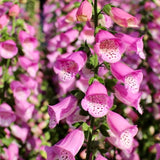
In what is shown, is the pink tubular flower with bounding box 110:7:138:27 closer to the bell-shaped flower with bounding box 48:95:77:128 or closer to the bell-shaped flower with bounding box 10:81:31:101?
the bell-shaped flower with bounding box 48:95:77:128

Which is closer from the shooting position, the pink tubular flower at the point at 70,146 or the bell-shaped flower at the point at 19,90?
the pink tubular flower at the point at 70,146

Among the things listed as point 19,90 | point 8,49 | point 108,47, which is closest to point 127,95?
point 108,47

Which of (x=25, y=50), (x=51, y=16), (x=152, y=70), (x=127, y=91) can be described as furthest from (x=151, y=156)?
(x=51, y=16)

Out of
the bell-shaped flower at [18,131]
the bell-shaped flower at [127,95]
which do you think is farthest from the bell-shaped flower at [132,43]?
the bell-shaped flower at [18,131]

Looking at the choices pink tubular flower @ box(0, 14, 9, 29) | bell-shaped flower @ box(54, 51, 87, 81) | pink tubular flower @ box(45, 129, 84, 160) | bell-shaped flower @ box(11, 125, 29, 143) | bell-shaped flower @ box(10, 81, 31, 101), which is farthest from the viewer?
bell-shaped flower @ box(11, 125, 29, 143)

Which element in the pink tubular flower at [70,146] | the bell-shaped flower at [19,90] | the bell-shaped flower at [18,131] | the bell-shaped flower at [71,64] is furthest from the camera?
the bell-shaped flower at [18,131]

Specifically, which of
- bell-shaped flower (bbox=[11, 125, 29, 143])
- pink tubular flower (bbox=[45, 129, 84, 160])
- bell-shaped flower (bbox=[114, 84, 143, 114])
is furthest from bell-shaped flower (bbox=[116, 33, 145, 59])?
bell-shaped flower (bbox=[11, 125, 29, 143])

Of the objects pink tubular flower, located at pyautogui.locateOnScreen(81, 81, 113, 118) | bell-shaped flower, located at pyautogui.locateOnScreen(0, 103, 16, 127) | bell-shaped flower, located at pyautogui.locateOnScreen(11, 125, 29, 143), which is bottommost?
bell-shaped flower, located at pyautogui.locateOnScreen(11, 125, 29, 143)

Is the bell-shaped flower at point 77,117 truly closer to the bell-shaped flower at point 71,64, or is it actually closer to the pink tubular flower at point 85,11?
the bell-shaped flower at point 71,64
